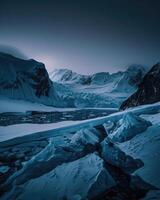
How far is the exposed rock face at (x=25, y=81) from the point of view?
59.8m

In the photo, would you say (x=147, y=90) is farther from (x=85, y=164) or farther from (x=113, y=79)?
(x=113, y=79)

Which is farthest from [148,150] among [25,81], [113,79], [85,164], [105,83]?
[113,79]

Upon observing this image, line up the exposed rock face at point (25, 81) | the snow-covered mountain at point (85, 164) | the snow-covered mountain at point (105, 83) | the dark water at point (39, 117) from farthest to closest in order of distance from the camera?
1. the snow-covered mountain at point (105, 83)
2. the exposed rock face at point (25, 81)
3. the dark water at point (39, 117)
4. the snow-covered mountain at point (85, 164)

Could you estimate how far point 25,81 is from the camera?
226 ft

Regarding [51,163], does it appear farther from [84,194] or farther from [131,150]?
[131,150]

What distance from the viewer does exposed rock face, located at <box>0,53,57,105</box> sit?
59.8 metres

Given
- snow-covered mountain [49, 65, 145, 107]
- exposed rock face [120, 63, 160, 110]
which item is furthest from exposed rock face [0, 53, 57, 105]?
exposed rock face [120, 63, 160, 110]

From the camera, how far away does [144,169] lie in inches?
205

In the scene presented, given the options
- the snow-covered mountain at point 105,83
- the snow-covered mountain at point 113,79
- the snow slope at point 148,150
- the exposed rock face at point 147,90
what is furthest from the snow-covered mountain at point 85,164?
the snow-covered mountain at point 113,79

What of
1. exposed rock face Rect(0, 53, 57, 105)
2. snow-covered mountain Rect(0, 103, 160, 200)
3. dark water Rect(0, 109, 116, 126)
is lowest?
exposed rock face Rect(0, 53, 57, 105)

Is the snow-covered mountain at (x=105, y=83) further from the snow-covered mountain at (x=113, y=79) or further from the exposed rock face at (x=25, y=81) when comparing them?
the exposed rock face at (x=25, y=81)

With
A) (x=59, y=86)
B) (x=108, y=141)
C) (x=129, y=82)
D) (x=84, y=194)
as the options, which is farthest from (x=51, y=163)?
(x=129, y=82)

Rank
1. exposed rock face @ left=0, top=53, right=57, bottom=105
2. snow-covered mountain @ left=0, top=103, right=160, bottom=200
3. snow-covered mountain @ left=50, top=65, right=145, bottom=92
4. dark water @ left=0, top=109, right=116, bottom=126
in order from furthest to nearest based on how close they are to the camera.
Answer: snow-covered mountain @ left=50, top=65, right=145, bottom=92 → exposed rock face @ left=0, top=53, right=57, bottom=105 → dark water @ left=0, top=109, right=116, bottom=126 → snow-covered mountain @ left=0, top=103, right=160, bottom=200

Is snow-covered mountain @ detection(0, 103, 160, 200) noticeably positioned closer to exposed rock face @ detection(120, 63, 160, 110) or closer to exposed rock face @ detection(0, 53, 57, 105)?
exposed rock face @ detection(120, 63, 160, 110)
